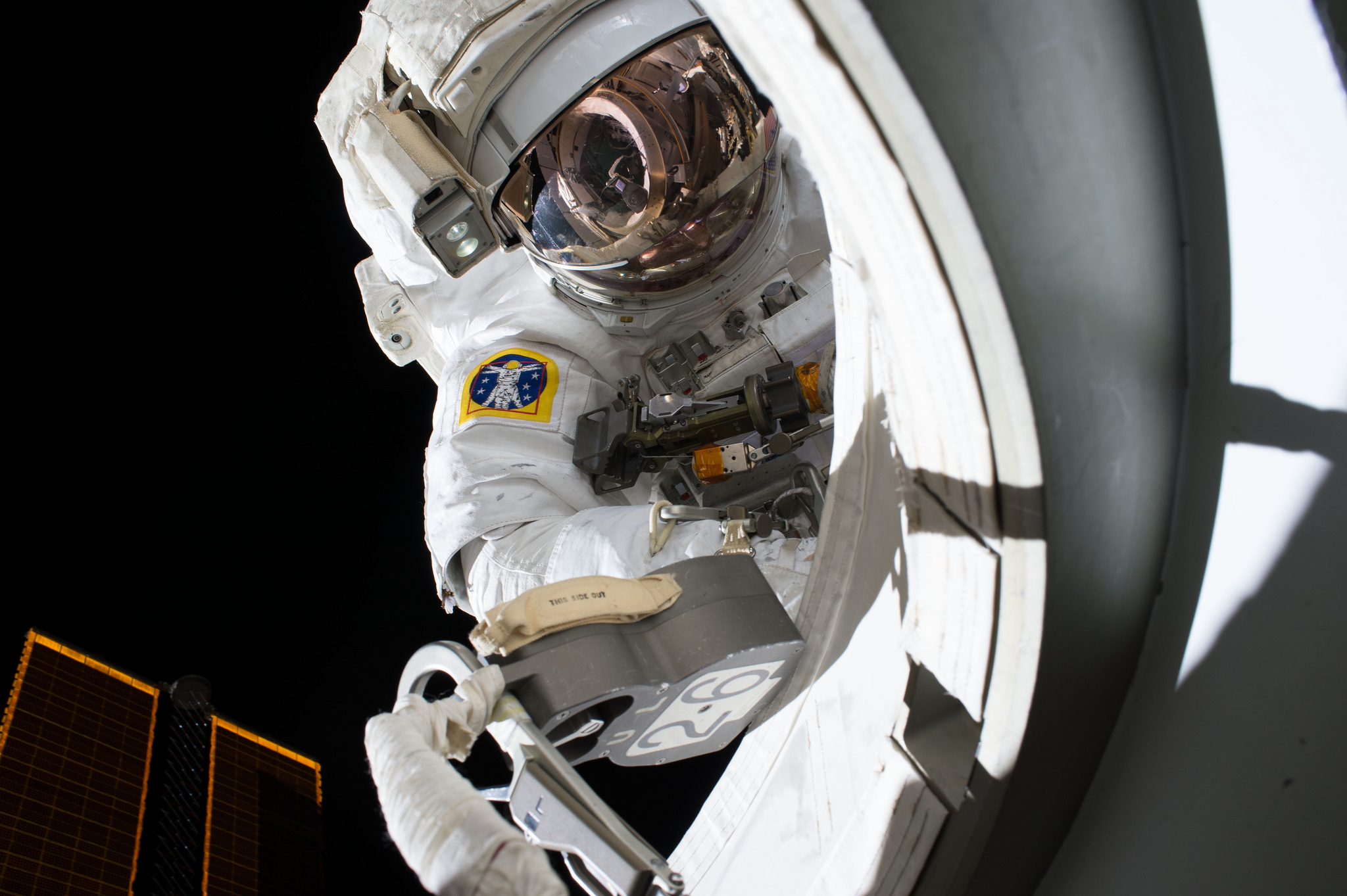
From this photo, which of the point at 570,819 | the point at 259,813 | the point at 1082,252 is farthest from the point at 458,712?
the point at 259,813

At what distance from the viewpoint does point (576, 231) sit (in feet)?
5.05

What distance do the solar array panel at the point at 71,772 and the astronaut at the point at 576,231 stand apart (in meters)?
1.71

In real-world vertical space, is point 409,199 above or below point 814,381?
above

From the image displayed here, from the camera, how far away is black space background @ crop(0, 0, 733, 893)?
79.0 inches

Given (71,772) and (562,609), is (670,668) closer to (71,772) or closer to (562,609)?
(562,609)

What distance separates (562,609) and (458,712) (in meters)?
0.14

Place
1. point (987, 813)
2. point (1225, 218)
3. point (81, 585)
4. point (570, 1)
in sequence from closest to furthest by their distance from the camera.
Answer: point (1225, 218), point (987, 813), point (570, 1), point (81, 585)

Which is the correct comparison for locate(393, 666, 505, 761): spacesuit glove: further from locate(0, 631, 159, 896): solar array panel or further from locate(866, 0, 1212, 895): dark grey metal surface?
locate(0, 631, 159, 896): solar array panel

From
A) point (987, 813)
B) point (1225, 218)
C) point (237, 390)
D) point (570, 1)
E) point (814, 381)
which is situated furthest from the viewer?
point (237, 390)

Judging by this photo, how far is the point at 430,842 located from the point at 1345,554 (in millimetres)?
490

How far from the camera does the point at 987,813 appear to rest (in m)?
0.44

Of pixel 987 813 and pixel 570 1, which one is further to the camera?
pixel 570 1

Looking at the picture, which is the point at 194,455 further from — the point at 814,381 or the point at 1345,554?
the point at 1345,554

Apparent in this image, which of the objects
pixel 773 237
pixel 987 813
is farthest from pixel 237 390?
pixel 987 813
